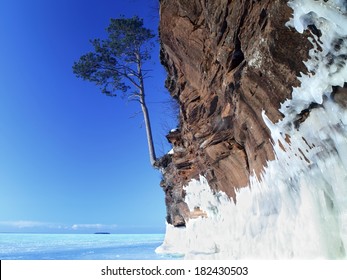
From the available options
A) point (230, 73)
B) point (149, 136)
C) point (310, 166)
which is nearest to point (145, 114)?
point (149, 136)

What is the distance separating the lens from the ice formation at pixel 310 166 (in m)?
4.07

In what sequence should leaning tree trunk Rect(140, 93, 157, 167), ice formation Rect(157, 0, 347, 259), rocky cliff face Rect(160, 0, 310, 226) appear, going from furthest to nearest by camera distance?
1. leaning tree trunk Rect(140, 93, 157, 167)
2. rocky cliff face Rect(160, 0, 310, 226)
3. ice formation Rect(157, 0, 347, 259)

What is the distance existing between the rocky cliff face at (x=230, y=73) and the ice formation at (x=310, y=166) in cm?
25

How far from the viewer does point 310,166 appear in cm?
511

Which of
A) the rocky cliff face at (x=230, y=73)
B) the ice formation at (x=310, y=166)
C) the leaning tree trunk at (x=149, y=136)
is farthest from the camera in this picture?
the leaning tree trunk at (x=149, y=136)

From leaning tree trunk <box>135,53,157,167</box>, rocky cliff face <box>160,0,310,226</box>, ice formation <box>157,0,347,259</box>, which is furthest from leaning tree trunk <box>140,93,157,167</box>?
ice formation <box>157,0,347,259</box>

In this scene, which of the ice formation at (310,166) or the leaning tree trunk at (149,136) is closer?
the ice formation at (310,166)

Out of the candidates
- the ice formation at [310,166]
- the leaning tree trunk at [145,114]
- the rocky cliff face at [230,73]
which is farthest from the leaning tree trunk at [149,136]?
the ice formation at [310,166]

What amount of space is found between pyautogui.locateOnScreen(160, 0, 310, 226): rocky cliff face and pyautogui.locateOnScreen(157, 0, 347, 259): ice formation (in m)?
0.25

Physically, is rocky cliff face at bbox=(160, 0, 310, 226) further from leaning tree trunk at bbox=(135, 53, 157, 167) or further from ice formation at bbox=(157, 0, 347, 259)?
leaning tree trunk at bbox=(135, 53, 157, 167)

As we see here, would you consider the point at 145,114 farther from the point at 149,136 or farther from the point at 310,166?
the point at 310,166

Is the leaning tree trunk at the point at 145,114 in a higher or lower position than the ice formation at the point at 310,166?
higher

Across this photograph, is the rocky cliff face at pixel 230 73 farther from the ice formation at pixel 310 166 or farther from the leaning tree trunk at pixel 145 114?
the leaning tree trunk at pixel 145 114

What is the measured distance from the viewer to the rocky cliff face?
15.9ft
